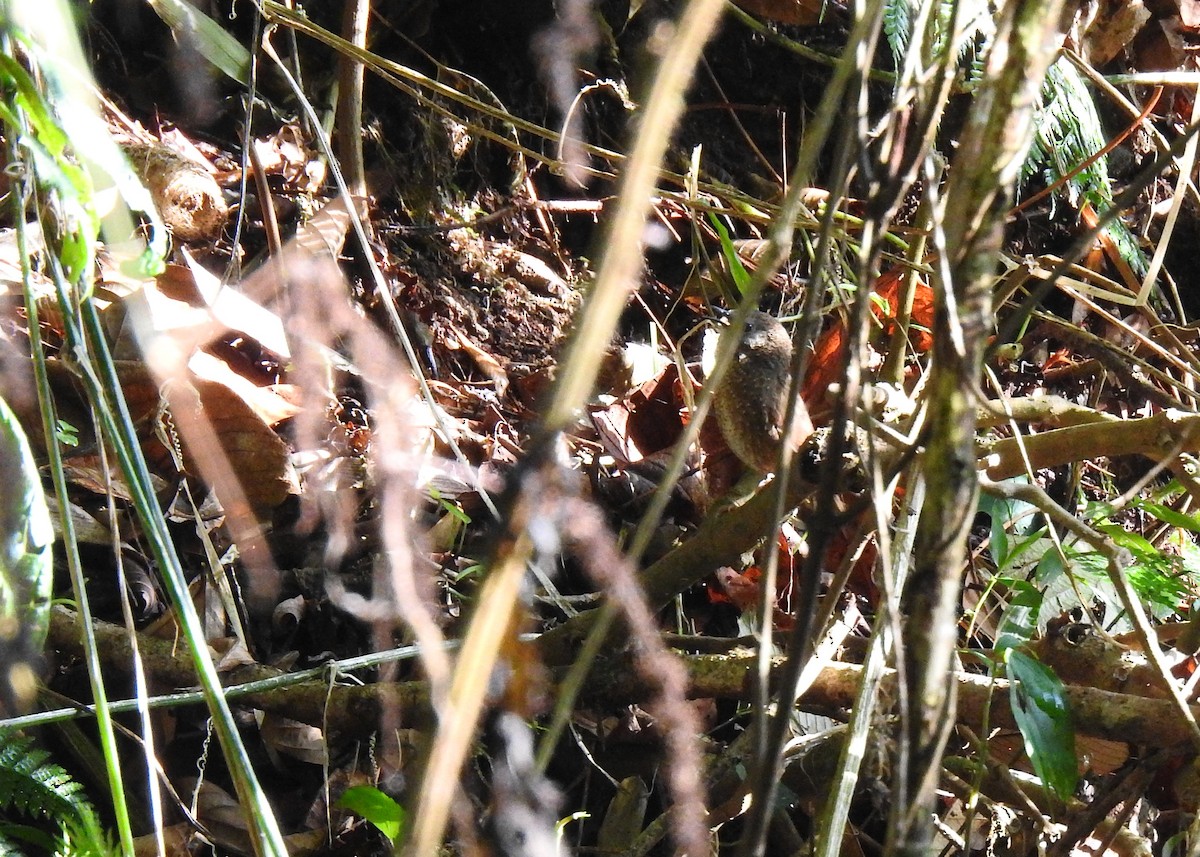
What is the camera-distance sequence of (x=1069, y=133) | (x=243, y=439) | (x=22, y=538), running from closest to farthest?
(x=22, y=538), (x=243, y=439), (x=1069, y=133)

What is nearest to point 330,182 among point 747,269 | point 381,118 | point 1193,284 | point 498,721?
point 381,118

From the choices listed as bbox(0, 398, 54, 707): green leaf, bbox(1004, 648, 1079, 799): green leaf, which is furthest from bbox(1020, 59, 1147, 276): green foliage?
bbox(0, 398, 54, 707): green leaf

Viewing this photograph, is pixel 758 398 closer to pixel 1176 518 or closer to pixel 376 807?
pixel 1176 518

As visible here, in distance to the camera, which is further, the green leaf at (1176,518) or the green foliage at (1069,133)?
the green foliage at (1069,133)

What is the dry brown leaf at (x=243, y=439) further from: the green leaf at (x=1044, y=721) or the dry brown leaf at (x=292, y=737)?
the green leaf at (x=1044, y=721)

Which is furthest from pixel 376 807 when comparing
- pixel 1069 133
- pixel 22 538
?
pixel 1069 133

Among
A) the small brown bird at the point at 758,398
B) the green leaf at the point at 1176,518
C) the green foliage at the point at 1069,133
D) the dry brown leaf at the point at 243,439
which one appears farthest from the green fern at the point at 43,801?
the green foliage at the point at 1069,133
